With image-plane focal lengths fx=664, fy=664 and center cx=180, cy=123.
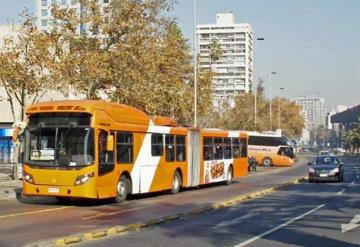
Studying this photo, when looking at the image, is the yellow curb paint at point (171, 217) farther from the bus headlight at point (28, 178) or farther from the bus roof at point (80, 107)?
the bus headlight at point (28, 178)

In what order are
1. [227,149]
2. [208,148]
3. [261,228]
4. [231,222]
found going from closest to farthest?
[261,228], [231,222], [208,148], [227,149]

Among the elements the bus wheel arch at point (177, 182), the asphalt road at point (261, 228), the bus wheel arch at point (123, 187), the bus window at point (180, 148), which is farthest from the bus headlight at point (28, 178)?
the bus window at point (180, 148)

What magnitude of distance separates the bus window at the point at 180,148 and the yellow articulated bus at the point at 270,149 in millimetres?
37431

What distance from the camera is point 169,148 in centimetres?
2519

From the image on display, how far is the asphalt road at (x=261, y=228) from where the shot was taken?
39.5ft

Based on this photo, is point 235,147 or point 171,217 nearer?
point 171,217

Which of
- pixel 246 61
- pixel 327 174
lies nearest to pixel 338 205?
pixel 327 174

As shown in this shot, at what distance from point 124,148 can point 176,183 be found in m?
5.09

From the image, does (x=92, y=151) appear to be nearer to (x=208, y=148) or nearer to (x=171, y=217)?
(x=171, y=217)

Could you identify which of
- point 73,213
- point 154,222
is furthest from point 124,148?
point 154,222

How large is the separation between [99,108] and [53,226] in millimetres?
6058

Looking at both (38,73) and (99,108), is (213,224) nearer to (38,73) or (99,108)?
(99,108)

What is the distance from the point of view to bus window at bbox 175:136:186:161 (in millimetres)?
26014

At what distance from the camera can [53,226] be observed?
14492 mm
